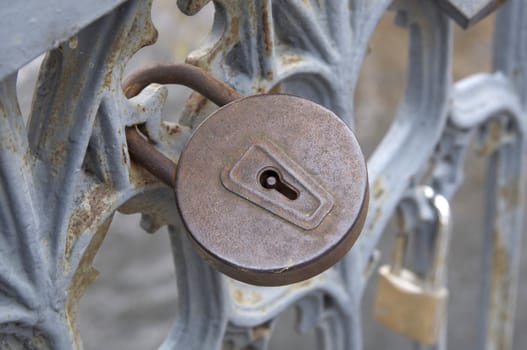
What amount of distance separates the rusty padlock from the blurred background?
4.85 ft

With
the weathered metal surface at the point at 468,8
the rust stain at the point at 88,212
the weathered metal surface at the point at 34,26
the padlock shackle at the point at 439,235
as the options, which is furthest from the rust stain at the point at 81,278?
the padlock shackle at the point at 439,235

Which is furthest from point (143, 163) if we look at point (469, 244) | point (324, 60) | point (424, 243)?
point (469, 244)

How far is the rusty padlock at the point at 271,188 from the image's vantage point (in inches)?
16.1

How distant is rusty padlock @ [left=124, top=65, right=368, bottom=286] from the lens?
0.41m

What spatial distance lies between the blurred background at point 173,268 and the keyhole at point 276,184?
149 centimetres

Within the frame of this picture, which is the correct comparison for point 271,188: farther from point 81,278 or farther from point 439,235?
point 439,235

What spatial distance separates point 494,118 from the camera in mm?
885

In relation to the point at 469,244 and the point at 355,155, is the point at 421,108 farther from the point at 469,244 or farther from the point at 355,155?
the point at 469,244

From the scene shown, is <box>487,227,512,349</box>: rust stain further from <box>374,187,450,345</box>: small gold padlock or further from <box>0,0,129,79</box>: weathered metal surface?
<box>0,0,129,79</box>: weathered metal surface

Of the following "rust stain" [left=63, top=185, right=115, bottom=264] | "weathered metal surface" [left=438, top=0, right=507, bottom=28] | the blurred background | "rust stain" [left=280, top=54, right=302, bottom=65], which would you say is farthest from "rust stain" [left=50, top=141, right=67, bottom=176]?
the blurred background

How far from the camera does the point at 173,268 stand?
1.96m

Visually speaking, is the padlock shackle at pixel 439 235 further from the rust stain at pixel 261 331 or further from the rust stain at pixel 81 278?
the rust stain at pixel 81 278

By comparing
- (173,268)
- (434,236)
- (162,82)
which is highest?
(162,82)

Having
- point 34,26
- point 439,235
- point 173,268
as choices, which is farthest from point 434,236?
point 173,268
